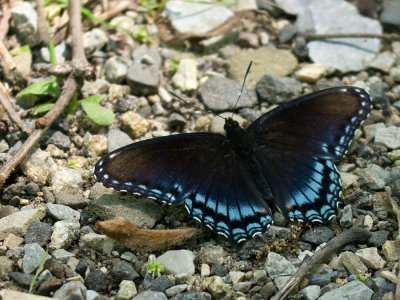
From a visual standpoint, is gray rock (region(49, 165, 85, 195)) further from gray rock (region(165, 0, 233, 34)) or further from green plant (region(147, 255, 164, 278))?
gray rock (region(165, 0, 233, 34))

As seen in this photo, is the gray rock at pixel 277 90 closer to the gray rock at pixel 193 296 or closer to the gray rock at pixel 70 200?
the gray rock at pixel 70 200

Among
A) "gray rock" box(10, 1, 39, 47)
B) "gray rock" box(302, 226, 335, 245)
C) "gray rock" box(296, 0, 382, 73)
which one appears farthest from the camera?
"gray rock" box(296, 0, 382, 73)

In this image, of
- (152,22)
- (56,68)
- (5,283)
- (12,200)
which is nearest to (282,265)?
(5,283)

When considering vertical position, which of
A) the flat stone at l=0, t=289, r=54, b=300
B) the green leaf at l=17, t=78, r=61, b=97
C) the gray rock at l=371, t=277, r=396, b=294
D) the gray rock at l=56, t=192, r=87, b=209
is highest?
the green leaf at l=17, t=78, r=61, b=97

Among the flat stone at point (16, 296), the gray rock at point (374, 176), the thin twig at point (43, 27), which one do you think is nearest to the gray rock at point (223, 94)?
the gray rock at point (374, 176)

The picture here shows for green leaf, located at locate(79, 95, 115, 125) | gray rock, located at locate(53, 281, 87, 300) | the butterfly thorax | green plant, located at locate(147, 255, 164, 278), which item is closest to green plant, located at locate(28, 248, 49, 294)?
gray rock, located at locate(53, 281, 87, 300)

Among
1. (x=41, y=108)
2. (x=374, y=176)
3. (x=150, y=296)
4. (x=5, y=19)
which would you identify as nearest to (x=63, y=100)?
(x=41, y=108)
